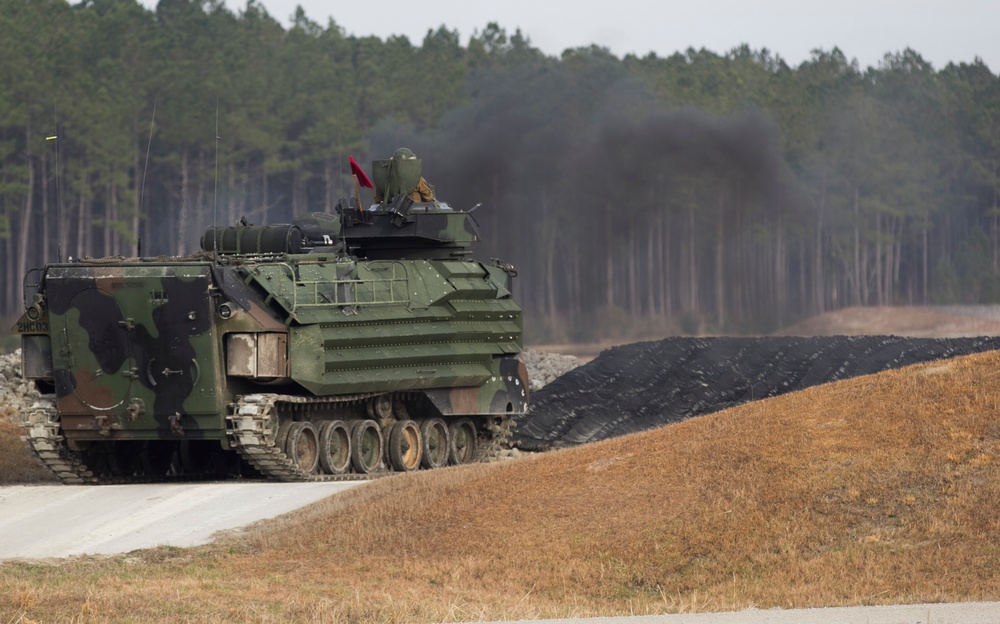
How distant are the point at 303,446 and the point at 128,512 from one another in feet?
13.1

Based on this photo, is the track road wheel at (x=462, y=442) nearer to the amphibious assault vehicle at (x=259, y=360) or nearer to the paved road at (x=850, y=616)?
the amphibious assault vehicle at (x=259, y=360)

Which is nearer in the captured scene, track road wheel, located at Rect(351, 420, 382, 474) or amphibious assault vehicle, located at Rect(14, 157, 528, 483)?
amphibious assault vehicle, located at Rect(14, 157, 528, 483)

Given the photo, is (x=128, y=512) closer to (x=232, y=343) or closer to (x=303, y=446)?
(x=232, y=343)

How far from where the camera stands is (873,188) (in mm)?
74750

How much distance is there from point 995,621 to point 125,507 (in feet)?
36.6

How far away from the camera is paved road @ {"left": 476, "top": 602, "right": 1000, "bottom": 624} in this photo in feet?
35.8

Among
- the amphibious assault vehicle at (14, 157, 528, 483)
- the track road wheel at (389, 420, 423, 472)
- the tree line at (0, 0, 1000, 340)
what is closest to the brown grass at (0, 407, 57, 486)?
the amphibious assault vehicle at (14, 157, 528, 483)

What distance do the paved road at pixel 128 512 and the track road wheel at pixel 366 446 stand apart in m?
2.16

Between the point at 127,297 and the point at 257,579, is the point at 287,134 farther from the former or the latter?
the point at 257,579

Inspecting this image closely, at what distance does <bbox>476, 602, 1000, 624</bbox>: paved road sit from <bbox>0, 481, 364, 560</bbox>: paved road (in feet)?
22.2

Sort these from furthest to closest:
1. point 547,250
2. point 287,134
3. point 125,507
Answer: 1. point 287,134
2. point 547,250
3. point 125,507

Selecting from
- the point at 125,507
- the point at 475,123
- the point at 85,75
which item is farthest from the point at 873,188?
the point at 125,507

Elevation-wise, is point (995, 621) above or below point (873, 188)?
below

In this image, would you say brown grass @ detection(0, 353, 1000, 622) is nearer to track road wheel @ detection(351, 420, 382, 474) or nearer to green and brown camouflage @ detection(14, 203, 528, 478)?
green and brown camouflage @ detection(14, 203, 528, 478)
